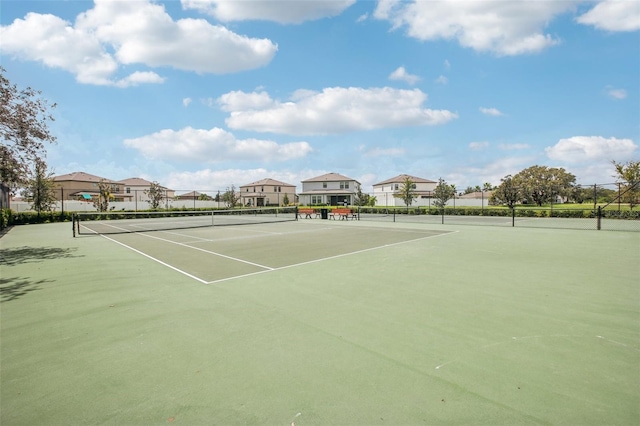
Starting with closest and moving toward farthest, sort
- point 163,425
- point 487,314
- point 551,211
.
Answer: point 163,425, point 487,314, point 551,211

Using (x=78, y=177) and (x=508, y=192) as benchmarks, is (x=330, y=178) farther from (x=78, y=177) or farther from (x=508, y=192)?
(x=78, y=177)

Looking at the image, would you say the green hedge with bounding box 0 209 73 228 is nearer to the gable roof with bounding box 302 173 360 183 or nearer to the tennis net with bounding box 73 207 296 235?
the tennis net with bounding box 73 207 296 235

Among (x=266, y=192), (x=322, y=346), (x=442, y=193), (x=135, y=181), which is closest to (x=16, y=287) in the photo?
(x=322, y=346)

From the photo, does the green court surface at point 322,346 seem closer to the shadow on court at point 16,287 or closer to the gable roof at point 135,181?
the shadow on court at point 16,287

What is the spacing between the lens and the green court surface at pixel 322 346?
8.25 ft

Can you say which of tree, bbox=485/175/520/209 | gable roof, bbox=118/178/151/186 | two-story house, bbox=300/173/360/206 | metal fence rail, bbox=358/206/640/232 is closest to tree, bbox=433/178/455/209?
metal fence rail, bbox=358/206/640/232

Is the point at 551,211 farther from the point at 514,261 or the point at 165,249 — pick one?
the point at 165,249

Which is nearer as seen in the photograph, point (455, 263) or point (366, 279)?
point (366, 279)

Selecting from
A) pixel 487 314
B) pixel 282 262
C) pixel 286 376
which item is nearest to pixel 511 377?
pixel 487 314

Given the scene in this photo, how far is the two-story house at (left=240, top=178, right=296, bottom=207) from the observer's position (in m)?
76.8

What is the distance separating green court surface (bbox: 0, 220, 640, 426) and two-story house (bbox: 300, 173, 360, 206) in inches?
2339

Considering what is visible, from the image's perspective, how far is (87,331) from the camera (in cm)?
402

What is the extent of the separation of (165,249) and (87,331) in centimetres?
719

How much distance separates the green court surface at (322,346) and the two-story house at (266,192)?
68875 mm
